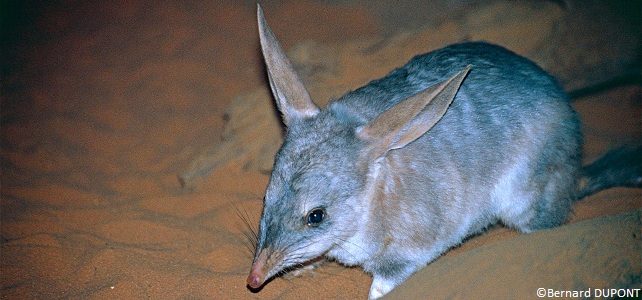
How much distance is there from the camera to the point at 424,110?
10.5 feet

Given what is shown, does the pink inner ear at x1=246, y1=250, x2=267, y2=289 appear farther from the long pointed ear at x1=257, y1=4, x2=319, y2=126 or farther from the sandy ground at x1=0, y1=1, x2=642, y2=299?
the long pointed ear at x1=257, y1=4, x2=319, y2=126

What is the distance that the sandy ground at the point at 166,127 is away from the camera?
157 inches

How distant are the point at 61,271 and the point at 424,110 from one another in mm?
2831

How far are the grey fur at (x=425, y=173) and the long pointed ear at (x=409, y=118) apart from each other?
0.32 ft

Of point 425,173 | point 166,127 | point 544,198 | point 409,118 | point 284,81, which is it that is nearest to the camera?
point 409,118

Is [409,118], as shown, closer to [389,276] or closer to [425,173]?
[425,173]

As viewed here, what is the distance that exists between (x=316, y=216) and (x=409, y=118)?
2.60 feet

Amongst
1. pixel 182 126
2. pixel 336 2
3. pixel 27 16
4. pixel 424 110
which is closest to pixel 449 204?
pixel 424 110

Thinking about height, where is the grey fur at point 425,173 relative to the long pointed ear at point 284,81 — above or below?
below

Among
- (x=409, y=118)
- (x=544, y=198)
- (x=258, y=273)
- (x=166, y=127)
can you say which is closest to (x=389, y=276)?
(x=258, y=273)

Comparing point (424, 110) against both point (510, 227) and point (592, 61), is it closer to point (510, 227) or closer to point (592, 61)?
point (510, 227)

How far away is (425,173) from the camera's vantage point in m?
3.58

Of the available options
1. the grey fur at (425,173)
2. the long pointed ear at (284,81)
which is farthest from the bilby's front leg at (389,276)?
the long pointed ear at (284,81)

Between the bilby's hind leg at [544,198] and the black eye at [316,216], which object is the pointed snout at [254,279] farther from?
the bilby's hind leg at [544,198]
